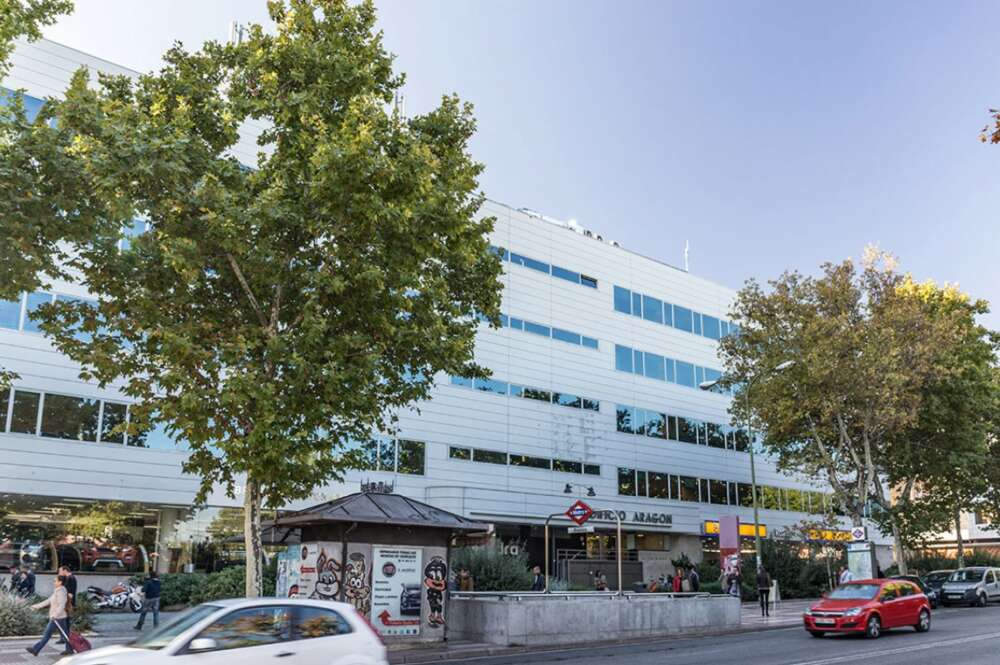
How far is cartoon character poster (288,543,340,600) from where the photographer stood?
59.1ft

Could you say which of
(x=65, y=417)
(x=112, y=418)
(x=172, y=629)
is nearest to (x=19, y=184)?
(x=172, y=629)

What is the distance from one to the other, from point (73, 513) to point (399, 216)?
1894cm

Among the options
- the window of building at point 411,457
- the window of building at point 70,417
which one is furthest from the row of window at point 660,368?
the window of building at point 70,417

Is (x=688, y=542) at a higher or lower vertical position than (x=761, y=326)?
lower

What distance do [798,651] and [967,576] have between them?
2279 centimetres

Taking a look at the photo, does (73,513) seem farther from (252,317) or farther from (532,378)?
(532,378)

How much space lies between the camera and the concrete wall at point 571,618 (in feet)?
63.9

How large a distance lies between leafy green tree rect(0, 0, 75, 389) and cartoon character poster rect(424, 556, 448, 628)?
1015 centimetres

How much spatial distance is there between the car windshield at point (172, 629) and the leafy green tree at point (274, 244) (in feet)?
18.4

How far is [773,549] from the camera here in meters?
43.2

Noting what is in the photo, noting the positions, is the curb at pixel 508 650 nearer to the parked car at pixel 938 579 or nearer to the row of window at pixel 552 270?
the parked car at pixel 938 579

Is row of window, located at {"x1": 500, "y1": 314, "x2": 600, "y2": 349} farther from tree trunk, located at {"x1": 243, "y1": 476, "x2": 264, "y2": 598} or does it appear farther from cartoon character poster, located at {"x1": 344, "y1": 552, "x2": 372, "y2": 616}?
tree trunk, located at {"x1": 243, "y1": 476, "x2": 264, "y2": 598}

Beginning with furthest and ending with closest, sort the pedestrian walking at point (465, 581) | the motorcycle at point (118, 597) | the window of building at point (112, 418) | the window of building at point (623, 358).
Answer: the window of building at point (623, 358)
the window of building at point (112, 418)
the motorcycle at point (118, 597)
the pedestrian walking at point (465, 581)

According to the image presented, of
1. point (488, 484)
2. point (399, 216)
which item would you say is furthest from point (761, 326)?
point (399, 216)
